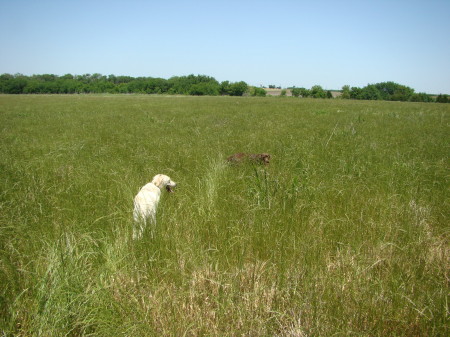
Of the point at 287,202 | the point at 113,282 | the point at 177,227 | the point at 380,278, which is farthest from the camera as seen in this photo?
the point at 287,202

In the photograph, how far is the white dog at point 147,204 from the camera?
8.24 ft

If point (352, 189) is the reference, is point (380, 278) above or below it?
below

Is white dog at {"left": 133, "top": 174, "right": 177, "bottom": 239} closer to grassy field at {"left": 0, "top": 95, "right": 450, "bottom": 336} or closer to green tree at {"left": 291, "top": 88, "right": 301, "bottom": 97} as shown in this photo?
grassy field at {"left": 0, "top": 95, "right": 450, "bottom": 336}

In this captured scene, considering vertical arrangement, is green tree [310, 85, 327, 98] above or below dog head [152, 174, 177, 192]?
above

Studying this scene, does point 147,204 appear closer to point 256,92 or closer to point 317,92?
point 317,92

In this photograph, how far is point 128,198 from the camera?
128 inches

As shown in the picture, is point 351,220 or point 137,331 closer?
point 137,331

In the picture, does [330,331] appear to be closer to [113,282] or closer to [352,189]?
[113,282]

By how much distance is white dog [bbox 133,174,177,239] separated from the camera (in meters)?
2.51

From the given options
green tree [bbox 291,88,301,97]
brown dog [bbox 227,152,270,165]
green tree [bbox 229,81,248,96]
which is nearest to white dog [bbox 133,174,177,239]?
brown dog [bbox 227,152,270,165]

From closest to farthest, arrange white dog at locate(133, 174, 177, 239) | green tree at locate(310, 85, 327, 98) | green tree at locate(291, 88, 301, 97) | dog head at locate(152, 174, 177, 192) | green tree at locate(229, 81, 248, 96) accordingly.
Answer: white dog at locate(133, 174, 177, 239) → dog head at locate(152, 174, 177, 192) → green tree at locate(310, 85, 327, 98) → green tree at locate(291, 88, 301, 97) → green tree at locate(229, 81, 248, 96)

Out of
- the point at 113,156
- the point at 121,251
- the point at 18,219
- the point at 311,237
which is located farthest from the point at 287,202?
the point at 113,156

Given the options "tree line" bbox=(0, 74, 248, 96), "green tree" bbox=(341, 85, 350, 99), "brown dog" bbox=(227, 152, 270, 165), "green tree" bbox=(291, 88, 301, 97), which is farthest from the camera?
"tree line" bbox=(0, 74, 248, 96)

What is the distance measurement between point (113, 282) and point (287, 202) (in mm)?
2027
